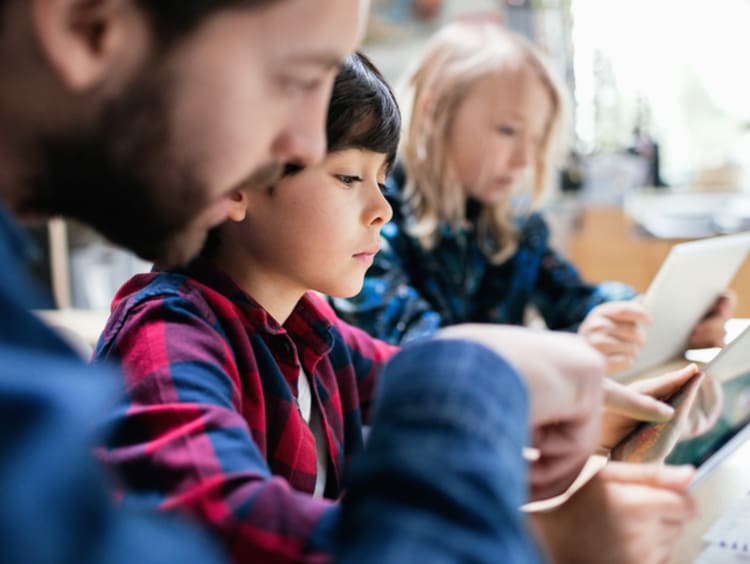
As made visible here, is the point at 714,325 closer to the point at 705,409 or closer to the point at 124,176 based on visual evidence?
the point at 705,409

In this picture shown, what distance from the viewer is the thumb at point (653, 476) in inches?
20.0

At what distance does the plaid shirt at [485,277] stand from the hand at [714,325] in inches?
6.5

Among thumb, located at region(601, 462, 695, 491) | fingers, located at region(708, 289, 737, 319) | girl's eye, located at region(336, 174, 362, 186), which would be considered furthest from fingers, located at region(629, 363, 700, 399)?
fingers, located at region(708, 289, 737, 319)

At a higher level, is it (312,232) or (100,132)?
(100,132)

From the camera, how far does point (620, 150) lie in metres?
3.66

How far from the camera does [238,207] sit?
0.74m

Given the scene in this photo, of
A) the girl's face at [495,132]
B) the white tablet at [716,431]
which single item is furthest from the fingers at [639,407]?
the girl's face at [495,132]

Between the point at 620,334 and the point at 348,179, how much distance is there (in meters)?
0.56

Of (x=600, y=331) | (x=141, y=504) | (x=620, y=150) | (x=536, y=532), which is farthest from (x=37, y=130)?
(x=620, y=150)

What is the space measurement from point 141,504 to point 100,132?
0.21 meters

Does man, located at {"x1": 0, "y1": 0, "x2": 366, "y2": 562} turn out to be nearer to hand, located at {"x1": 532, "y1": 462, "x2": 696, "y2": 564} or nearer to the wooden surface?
hand, located at {"x1": 532, "y1": 462, "x2": 696, "y2": 564}

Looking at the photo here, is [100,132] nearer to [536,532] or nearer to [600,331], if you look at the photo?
[536,532]

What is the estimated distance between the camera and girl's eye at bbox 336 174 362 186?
31.2 inches

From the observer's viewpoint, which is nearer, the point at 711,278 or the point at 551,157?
the point at 711,278
